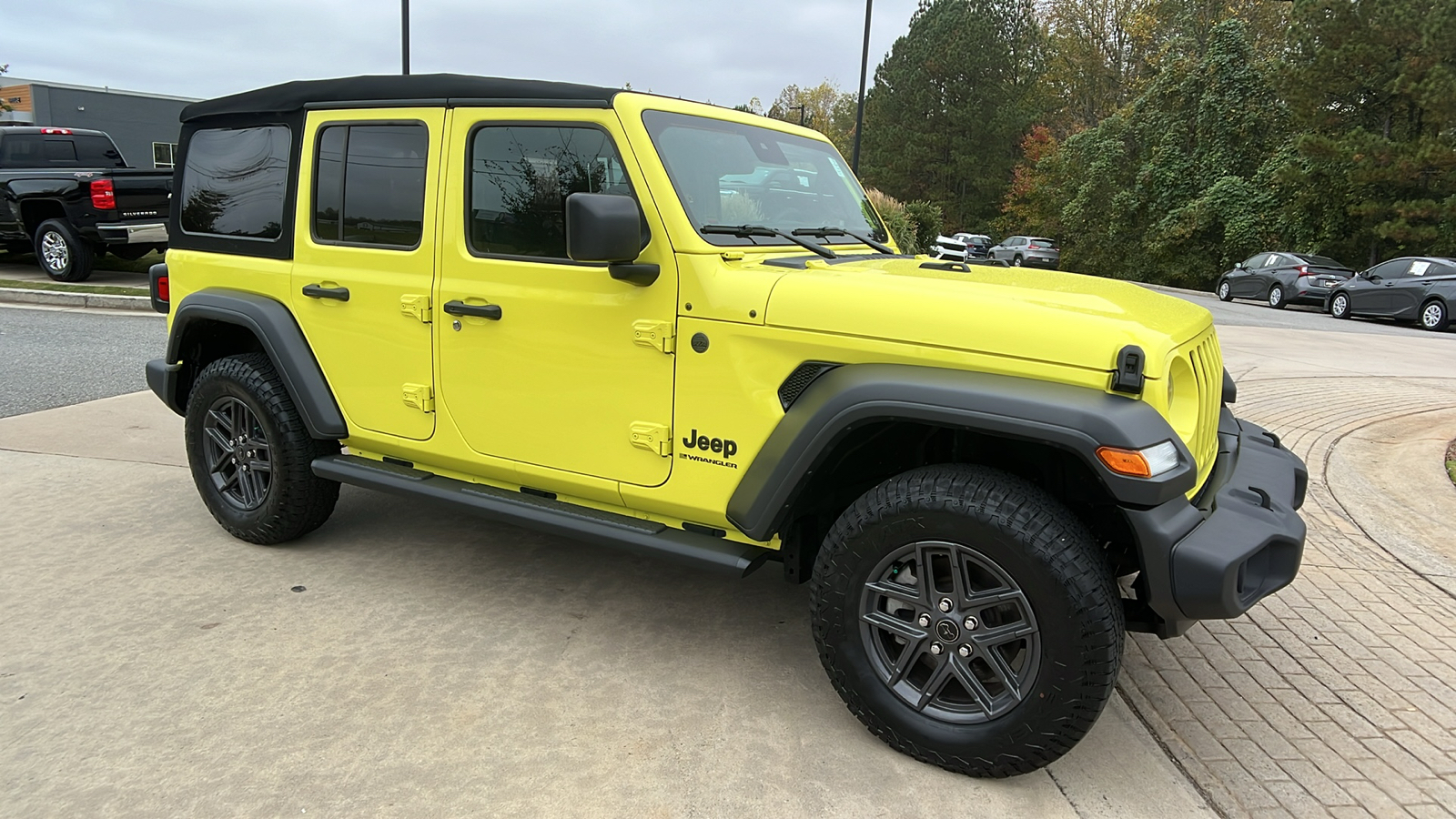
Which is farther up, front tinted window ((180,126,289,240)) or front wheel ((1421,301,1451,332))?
front tinted window ((180,126,289,240))

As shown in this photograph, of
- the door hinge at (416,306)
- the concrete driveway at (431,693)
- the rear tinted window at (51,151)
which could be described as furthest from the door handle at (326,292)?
the rear tinted window at (51,151)

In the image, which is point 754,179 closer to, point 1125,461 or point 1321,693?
point 1125,461

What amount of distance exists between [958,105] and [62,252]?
4114 cm

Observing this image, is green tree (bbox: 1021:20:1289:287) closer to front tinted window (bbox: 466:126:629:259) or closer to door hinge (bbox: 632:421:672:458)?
front tinted window (bbox: 466:126:629:259)

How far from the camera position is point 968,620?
275 centimetres

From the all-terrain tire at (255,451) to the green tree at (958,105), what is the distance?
4488 centimetres

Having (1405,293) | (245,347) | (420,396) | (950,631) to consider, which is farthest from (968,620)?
(1405,293)

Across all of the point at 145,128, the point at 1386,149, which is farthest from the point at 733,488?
the point at 145,128

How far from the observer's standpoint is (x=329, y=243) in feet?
13.0

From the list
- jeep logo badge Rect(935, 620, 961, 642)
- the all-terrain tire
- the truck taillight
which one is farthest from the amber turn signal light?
the truck taillight

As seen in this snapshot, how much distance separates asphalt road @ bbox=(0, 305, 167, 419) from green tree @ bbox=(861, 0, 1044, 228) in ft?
132

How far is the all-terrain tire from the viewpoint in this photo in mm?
4129

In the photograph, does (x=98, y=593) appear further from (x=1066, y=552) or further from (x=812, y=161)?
(x=1066, y=552)

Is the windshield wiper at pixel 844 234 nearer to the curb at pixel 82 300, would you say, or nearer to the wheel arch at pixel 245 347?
the wheel arch at pixel 245 347
